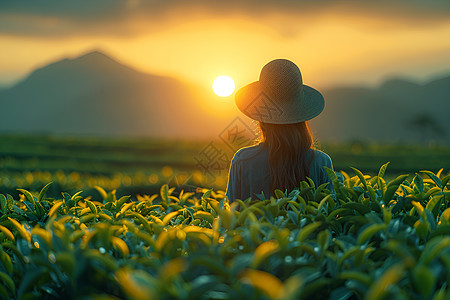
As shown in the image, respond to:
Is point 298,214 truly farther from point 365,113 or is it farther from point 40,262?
point 365,113

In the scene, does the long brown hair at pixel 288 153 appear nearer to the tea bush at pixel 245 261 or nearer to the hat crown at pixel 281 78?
the hat crown at pixel 281 78

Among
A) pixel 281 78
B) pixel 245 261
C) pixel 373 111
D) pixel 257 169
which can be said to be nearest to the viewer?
pixel 245 261

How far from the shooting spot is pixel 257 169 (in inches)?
100

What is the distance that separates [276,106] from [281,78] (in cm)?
18

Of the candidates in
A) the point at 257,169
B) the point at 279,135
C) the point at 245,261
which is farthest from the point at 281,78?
the point at 245,261

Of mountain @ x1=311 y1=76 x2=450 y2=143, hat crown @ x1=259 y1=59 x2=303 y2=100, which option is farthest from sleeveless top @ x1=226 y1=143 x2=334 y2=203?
mountain @ x1=311 y1=76 x2=450 y2=143

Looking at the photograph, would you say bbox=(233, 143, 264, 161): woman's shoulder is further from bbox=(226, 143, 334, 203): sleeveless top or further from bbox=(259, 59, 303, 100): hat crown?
bbox=(259, 59, 303, 100): hat crown

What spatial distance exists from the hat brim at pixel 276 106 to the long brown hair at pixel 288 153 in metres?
0.07

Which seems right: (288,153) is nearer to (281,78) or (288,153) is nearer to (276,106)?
(276,106)

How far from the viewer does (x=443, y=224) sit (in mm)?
1433

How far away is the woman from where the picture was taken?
2439mm

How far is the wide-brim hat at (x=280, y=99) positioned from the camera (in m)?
2.43

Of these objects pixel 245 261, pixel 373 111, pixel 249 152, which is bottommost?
pixel 373 111

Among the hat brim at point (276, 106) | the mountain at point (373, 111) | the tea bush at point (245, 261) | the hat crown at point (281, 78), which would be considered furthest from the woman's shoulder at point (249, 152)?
the mountain at point (373, 111)
